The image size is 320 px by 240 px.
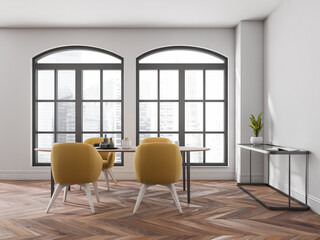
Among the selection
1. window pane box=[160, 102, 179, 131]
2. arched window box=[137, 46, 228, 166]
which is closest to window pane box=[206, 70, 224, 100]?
arched window box=[137, 46, 228, 166]

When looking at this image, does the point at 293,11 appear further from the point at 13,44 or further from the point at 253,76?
the point at 13,44

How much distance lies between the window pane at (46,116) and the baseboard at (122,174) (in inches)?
31.1

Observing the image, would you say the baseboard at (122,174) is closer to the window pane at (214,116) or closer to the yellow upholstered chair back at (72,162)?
the window pane at (214,116)

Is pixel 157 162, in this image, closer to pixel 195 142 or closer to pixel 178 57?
pixel 195 142

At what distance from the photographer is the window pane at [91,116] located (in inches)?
221

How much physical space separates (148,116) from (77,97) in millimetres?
1370

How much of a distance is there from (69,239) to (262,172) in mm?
3592

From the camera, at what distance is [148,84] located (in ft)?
18.5

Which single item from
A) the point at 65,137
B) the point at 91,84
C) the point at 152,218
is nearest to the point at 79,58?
the point at 91,84

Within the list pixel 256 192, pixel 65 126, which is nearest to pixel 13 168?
pixel 65 126

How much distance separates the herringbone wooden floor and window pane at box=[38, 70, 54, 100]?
2.00 m

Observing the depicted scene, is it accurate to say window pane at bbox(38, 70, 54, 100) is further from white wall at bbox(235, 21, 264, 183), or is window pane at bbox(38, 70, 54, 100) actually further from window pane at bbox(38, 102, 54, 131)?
white wall at bbox(235, 21, 264, 183)

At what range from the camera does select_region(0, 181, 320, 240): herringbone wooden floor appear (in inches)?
104

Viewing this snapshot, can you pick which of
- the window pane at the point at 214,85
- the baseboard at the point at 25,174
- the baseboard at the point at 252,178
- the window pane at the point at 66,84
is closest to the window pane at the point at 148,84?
the window pane at the point at 214,85
